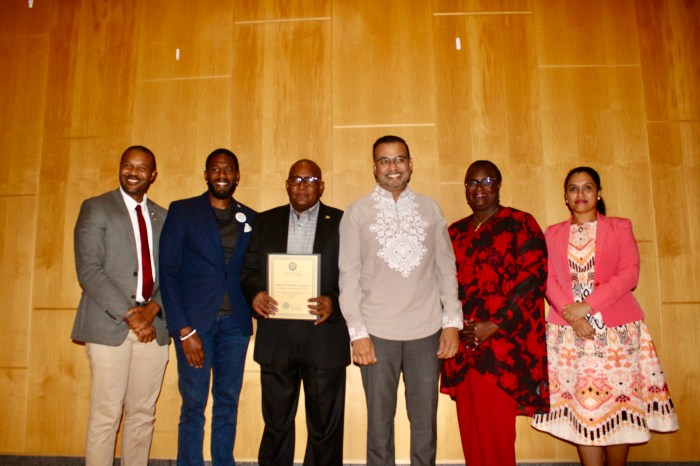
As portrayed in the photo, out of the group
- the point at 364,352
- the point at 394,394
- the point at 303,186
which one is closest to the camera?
the point at 364,352

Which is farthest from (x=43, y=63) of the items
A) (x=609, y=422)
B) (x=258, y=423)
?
(x=609, y=422)

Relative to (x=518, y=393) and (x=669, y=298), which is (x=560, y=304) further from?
(x=669, y=298)

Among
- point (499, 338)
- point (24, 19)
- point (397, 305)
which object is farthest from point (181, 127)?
point (499, 338)

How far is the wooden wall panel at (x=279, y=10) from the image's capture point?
370cm

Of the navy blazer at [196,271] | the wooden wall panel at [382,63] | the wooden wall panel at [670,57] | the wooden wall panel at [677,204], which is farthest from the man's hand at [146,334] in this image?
the wooden wall panel at [670,57]

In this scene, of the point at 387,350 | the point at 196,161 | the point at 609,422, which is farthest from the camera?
the point at 196,161

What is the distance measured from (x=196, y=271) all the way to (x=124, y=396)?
90 cm

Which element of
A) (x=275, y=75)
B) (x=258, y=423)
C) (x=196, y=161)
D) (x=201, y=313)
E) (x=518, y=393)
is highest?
(x=275, y=75)

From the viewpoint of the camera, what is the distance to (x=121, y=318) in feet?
8.58

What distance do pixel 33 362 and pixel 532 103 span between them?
15.0 feet

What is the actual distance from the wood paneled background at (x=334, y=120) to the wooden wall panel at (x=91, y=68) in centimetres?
1

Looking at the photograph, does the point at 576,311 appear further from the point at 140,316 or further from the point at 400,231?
the point at 140,316

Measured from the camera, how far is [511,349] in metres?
2.40

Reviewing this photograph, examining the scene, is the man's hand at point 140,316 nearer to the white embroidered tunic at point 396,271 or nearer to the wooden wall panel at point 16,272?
the white embroidered tunic at point 396,271
